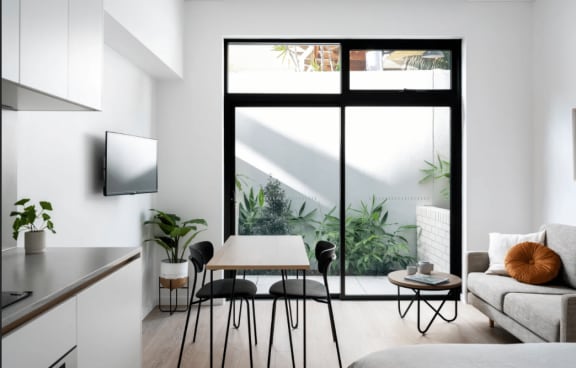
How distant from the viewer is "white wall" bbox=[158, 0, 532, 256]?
4.72m

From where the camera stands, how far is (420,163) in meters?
4.96

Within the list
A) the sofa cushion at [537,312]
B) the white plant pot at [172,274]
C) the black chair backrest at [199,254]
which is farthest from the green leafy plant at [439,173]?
the white plant pot at [172,274]

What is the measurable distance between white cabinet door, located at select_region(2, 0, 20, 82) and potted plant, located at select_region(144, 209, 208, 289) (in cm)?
273

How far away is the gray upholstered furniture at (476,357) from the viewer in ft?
5.23

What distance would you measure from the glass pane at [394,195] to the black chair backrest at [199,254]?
186 centimetres

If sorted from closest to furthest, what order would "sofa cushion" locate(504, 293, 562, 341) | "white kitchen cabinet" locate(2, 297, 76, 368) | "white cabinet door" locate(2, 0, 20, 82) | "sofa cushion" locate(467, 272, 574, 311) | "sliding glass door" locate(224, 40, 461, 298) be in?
"white kitchen cabinet" locate(2, 297, 76, 368) < "white cabinet door" locate(2, 0, 20, 82) < "sofa cushion" locate(504, 293, 562, 341) < "sofa cushion" locate(467, 272, 574, 311) < "sliding glass door" locate(224, 40, 461, 298)

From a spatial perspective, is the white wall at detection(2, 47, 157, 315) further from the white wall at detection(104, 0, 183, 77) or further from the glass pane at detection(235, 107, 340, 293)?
the glass pane at detection(235, 107, 340, 293)

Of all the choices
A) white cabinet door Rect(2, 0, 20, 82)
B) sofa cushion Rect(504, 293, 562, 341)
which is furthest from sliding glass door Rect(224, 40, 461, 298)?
white cabinet door Rect(2, 0, 20, 82)

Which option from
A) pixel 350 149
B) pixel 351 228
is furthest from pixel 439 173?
pixel 351 228

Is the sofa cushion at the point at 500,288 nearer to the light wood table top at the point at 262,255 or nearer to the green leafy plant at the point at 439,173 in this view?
the green leafy plant at the point at 439,173

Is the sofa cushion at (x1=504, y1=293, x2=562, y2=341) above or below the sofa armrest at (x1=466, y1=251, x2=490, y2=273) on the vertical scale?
below

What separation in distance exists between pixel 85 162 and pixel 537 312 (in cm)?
316

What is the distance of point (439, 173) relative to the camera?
495 cm

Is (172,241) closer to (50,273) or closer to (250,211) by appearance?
(250,211)
